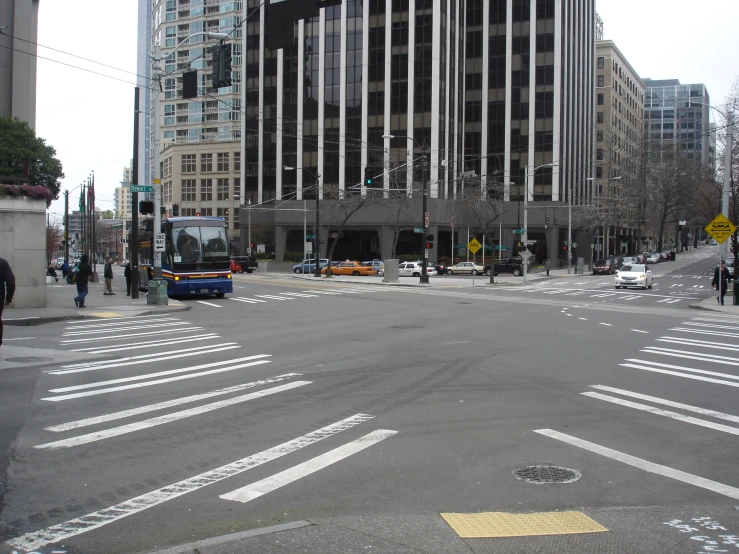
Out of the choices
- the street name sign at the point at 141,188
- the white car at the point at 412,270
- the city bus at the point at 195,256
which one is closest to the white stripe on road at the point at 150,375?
the street name sign at the point at 141,188

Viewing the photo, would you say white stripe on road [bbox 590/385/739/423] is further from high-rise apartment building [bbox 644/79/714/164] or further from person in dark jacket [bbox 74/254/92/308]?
high-rise apartment building [bbox 644/79/714/164]

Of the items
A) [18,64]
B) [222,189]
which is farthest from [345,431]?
[222,189]

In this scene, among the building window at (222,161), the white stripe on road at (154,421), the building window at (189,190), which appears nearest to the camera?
the white stripe on road at (154,421)

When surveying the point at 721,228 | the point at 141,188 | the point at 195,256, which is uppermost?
the point at 141,188

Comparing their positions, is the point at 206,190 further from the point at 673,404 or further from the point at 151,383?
the point at 673,404

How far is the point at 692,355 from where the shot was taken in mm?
13672

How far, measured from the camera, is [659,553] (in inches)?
181

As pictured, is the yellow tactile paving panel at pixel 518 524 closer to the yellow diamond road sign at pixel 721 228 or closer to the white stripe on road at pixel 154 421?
the white stripe on road at pixel 154 421

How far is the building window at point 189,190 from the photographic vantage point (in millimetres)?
109875

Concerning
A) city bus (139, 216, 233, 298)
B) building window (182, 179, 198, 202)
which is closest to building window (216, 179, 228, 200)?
building window (182, 179, 198, 202)

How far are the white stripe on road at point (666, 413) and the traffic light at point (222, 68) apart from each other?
1288 centimetres

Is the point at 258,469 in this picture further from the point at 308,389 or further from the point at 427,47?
the point at 427,47

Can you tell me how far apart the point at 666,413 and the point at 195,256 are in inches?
924

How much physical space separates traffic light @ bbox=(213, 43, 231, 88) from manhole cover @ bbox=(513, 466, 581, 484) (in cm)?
1453
